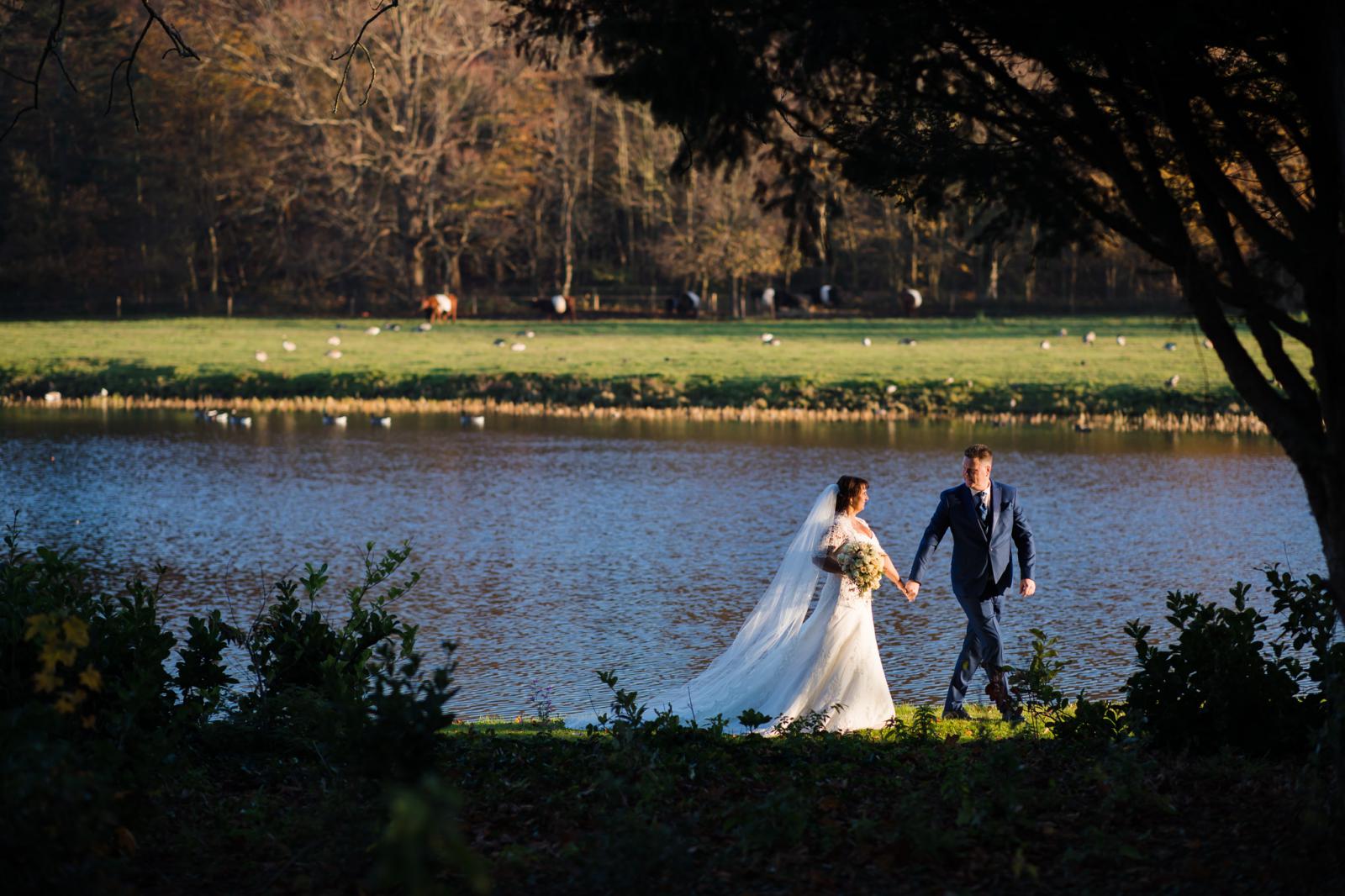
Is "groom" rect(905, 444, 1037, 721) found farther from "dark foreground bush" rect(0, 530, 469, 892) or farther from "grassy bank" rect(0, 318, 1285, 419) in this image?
"grassy bank" rect(0, 318, 1285, 419)

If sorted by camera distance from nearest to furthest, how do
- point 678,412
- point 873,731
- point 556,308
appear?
point 873,731 < point 678,412 < point 556,308

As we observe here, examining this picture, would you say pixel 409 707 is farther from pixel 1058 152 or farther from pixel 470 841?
pixel 1058 152

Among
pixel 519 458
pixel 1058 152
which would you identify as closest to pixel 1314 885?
pixel 1058 152

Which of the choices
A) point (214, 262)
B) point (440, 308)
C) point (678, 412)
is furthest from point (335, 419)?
point (214, 262)

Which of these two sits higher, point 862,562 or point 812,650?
point 862,562

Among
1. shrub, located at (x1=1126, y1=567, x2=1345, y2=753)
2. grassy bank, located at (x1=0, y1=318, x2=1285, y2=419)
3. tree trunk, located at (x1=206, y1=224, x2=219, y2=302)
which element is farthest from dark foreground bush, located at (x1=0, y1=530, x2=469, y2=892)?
tree trunk, located at (x1=206, y1=224, x2=219, y2=302)

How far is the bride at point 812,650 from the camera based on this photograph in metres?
9.94

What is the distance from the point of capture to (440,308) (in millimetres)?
60875

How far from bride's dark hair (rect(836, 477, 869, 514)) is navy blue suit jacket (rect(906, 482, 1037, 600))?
57 cm

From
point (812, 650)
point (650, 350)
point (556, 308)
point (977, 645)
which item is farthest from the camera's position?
point (556, 308)

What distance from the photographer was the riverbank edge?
34.9 meters

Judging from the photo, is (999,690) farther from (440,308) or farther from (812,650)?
(440,308)

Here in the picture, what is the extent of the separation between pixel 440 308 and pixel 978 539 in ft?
172

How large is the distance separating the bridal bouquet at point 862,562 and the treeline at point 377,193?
51492mm
